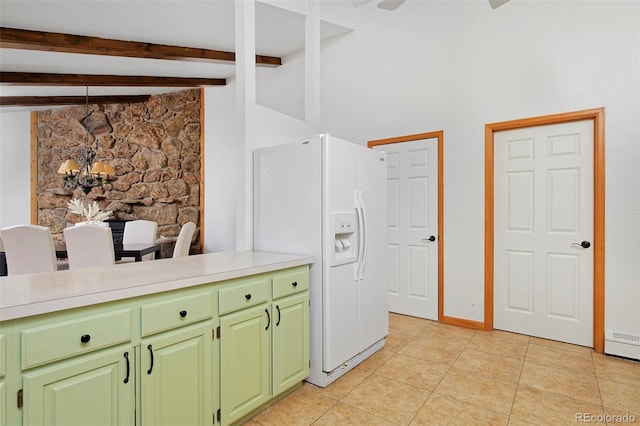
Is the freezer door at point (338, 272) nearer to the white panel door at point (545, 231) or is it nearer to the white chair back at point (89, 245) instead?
the white panel door at point (545, 231)

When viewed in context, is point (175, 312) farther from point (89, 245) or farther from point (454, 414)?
point (89, 245)

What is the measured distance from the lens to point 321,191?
2336mm

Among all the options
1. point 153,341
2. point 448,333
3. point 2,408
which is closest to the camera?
point 2,408

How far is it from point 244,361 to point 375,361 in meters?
1.28

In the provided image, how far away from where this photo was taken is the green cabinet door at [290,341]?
209 cm

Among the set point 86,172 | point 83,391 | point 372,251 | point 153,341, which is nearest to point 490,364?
point 372,251

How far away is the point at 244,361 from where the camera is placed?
74.2 inches

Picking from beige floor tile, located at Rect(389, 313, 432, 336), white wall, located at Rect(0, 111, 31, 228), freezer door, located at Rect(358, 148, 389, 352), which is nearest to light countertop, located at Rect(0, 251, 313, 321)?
freezer door, located at Rect(358, 148, 389, 352)

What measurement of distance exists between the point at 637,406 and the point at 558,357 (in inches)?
28.1

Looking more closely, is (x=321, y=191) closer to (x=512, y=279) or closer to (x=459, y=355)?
(x=459, y=355)

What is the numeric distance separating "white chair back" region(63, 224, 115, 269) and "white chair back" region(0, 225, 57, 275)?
0.48 feet

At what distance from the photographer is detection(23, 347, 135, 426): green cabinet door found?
1.18 metres

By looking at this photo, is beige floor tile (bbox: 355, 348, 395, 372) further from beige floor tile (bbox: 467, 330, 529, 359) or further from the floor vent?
the floor vent

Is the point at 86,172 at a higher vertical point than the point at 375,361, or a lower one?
higher
